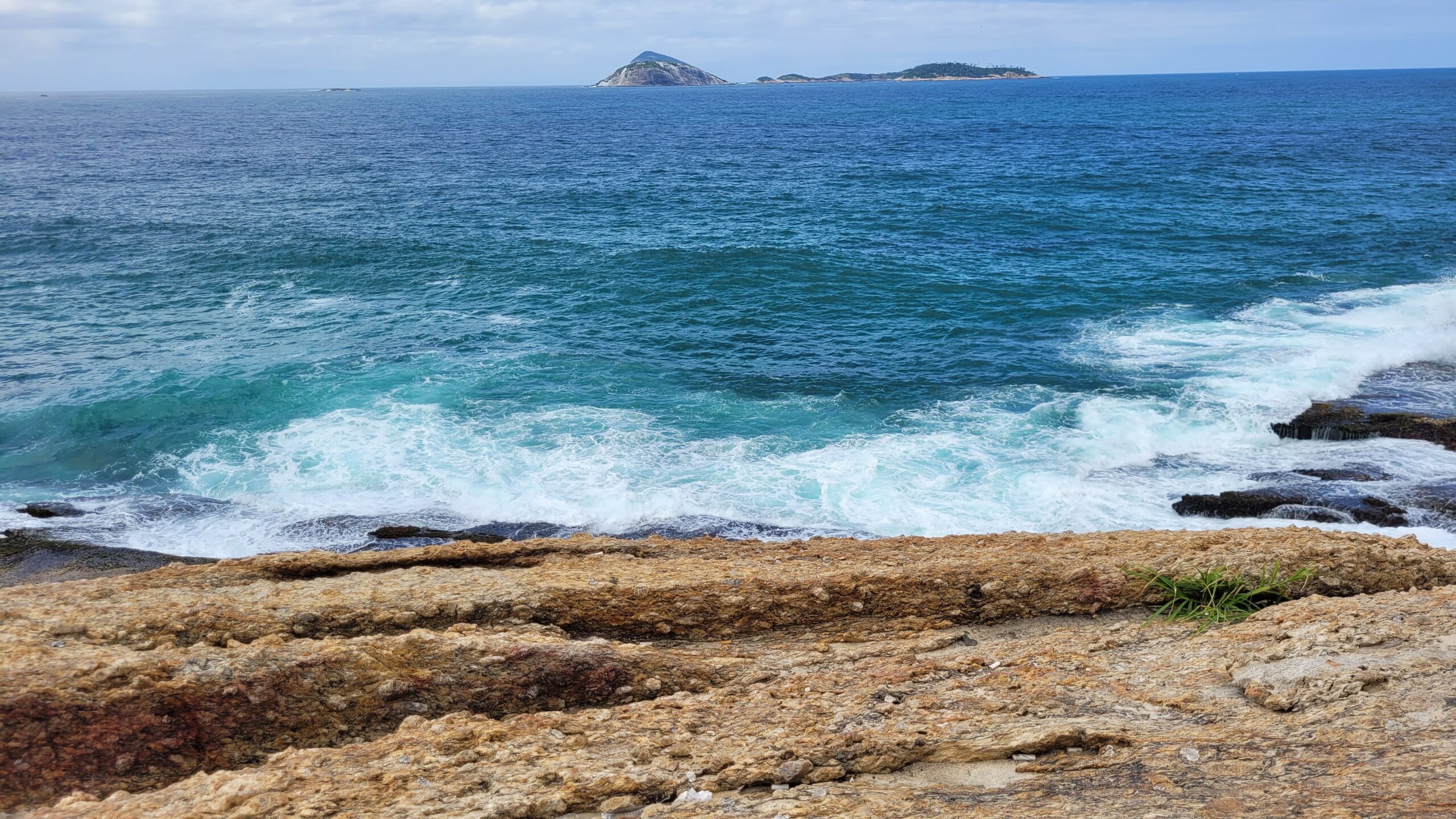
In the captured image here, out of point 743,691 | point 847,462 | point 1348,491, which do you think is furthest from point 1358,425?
point 743,691

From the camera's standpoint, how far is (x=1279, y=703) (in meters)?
7.36

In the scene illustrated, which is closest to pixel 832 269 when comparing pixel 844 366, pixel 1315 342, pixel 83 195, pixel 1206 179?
pixel 844 366

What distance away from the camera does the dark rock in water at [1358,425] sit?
2258 cm

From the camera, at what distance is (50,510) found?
2019 cm

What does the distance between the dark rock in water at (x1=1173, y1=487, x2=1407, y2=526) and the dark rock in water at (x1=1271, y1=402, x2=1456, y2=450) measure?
401 cm

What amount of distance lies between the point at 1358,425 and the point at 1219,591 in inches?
666

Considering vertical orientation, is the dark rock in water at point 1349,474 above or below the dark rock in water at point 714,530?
above

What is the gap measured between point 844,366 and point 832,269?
12519 millimetres

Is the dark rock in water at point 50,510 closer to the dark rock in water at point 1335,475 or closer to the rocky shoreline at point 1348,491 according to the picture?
the rocky shoreline at point 1348,491

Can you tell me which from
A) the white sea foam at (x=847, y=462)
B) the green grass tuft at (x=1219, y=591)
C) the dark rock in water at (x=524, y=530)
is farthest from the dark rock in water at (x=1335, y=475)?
the dark rock in water at (x=524, y=530)

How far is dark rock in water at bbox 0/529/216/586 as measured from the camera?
17.3 meters

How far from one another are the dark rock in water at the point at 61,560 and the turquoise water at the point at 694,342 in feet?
2.16

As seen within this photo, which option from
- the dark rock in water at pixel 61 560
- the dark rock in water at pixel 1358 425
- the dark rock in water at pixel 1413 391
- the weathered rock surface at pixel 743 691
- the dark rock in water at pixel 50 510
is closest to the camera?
the weathered rock surface at pixel 743 691

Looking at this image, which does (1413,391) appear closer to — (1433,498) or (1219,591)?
(1433,498)
